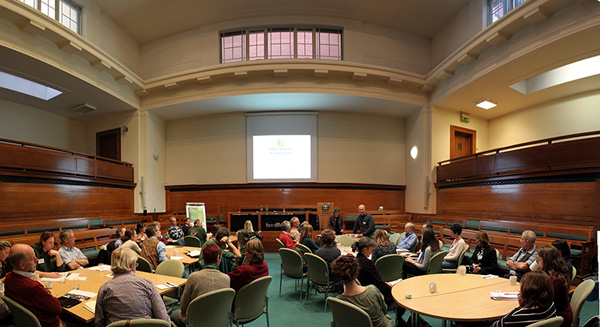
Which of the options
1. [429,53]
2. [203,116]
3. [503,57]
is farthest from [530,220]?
[203,116]

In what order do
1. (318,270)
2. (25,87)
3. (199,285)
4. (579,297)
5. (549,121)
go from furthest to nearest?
(549,121), (25,87), (318,270), (199,285), (579,297)

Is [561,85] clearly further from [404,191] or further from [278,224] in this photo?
[278,224]

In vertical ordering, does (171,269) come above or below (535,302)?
below

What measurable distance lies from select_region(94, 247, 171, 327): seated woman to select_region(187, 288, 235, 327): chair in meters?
0.23

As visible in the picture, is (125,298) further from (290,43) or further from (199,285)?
(290,43)

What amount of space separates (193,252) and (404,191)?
28.7 feet

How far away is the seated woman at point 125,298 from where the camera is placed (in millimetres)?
2102

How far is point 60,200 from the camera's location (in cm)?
770

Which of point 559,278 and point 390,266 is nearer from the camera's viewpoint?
point 559,278

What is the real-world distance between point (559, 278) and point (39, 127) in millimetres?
13653

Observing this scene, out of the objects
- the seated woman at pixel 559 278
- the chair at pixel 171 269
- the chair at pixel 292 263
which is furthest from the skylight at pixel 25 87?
the seated woman at pixel 559 278

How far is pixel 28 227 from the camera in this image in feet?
20.9

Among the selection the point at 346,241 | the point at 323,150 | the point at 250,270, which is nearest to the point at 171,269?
the point at 250,270

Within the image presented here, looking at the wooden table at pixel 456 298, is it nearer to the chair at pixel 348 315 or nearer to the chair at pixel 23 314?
the chair at pixel 348 315
